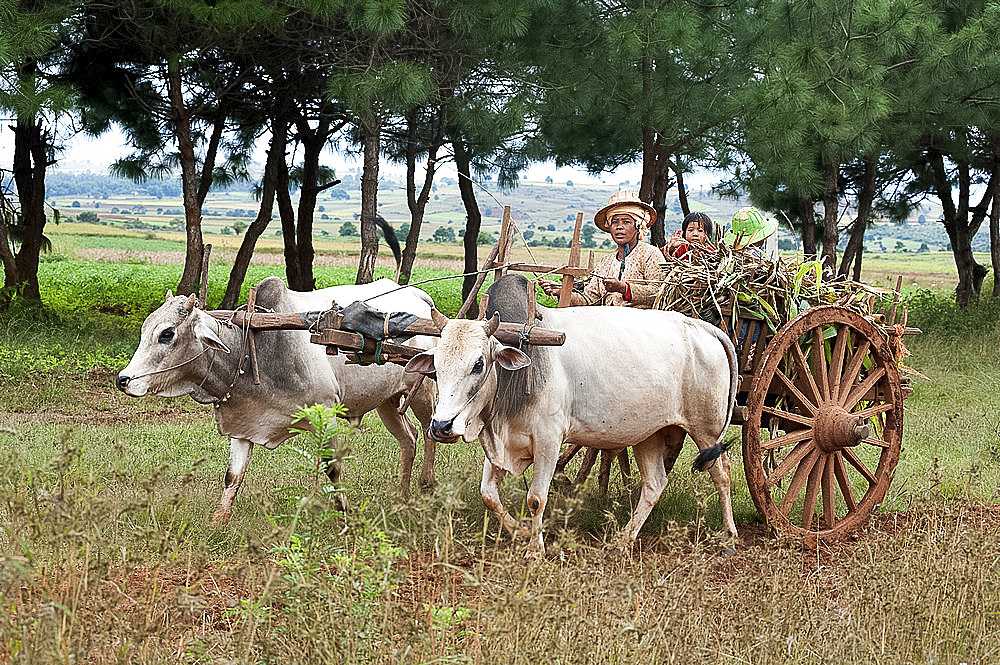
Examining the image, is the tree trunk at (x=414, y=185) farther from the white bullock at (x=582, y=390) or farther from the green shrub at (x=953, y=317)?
the white bullock at (x=582, y=390)

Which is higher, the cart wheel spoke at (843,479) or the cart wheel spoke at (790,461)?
the cart wheel spoke at (790,461)

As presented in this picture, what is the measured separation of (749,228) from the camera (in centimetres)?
618

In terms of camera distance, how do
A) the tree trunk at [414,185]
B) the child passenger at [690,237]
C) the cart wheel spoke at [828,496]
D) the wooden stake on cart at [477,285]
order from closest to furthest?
the wooden stake on cart at [477,285] → the cart wheel spoke at [828,496] → the child passenger at [690,237] → the tree trunk at [414,185]

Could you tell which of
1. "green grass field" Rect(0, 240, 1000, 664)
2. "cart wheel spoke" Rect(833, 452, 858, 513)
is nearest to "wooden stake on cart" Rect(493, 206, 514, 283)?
"green grass field" Rect(0, 240, 1000, 664)

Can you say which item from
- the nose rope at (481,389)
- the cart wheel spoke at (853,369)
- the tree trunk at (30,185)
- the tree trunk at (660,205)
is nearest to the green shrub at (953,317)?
the tree trunk at (660,205)

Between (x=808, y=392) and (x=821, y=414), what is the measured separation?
145mm

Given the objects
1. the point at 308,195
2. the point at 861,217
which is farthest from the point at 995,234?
the point at 308,195

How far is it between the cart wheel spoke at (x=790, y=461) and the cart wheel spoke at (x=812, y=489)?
11cm

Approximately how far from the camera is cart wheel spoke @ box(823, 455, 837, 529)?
19.7 feet

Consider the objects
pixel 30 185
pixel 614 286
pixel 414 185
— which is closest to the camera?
pixel 614 286

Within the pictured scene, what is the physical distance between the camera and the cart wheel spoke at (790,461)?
5699 mm

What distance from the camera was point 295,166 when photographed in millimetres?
19188

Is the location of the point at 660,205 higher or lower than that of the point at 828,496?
higher

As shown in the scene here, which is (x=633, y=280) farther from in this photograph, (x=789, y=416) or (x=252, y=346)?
(x=252, y=346)
